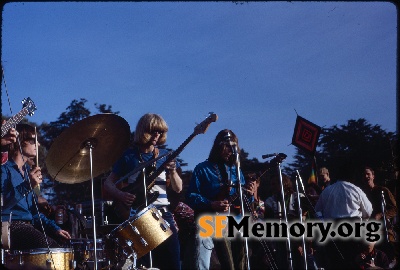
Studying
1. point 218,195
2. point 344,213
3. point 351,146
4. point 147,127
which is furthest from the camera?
point 351,146

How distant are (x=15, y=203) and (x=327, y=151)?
21.0 meters

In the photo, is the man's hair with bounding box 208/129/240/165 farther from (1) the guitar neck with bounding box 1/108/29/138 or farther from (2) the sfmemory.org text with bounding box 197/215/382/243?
(1) the guitar neck with bounding box 1/108/29/138

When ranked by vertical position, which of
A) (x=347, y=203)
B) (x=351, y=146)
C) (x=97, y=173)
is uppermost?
(x=351, y=146)

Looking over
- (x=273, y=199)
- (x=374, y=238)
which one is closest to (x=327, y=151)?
(x=273, y=199)

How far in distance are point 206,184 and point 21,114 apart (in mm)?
2359

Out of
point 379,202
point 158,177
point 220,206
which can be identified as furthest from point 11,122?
point 379,202

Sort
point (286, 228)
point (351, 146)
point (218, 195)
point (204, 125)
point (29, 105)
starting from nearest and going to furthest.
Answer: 1. point (29, 105)
2. point (218, 195)
3. point (204, 125)
4. point (286, 228)
5. point (351, 146)

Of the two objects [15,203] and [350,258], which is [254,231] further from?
[15,203]

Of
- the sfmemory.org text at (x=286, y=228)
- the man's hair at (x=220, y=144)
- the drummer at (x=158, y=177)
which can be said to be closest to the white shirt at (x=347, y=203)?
the sfmemory.org text at (x=286, y=228)

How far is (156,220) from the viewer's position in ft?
16.3

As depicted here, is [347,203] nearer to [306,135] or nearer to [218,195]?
[218,195]

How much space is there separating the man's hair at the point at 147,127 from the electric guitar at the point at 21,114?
4.19ft

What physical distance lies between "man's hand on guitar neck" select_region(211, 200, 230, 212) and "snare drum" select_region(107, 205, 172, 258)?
84 cm

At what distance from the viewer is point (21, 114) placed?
4809 millimetres
